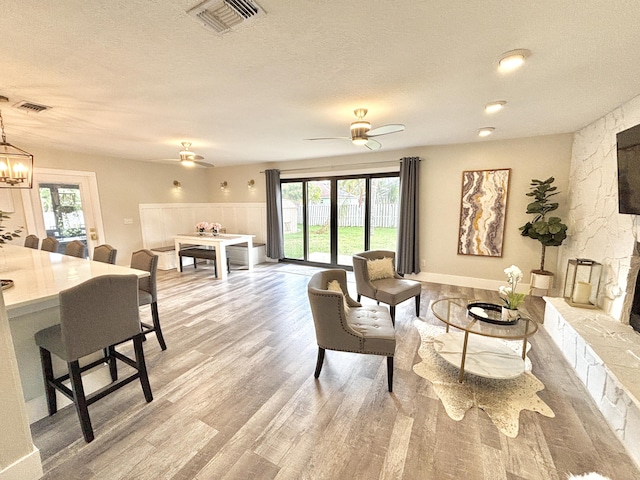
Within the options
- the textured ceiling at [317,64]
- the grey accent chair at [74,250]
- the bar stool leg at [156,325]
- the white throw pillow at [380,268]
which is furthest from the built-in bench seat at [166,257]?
the white throw pillow at [380,268]

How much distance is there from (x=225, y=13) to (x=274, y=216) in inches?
204

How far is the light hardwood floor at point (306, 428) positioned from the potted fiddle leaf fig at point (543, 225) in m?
1.51

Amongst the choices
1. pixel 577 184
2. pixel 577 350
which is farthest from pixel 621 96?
pixel 577 350

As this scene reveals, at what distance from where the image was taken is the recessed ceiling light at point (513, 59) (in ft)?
5.80

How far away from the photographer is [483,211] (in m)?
4.52

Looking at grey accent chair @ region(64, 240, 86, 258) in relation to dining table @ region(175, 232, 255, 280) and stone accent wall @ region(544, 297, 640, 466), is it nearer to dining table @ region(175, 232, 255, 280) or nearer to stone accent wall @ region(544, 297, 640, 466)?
dining table @ region(175, 232, 255, 280)

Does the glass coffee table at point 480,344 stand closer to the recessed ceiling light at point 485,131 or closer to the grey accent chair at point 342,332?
the grey accent chair at point 342,332

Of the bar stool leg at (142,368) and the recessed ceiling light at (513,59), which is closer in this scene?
the recessed ceiling light at (513,59)

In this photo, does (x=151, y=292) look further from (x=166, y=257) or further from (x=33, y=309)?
(x=166, y=257)

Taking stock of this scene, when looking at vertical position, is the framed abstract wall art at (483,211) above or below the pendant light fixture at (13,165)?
below

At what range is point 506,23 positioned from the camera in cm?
150

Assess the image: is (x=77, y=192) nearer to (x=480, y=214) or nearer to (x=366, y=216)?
(x=366, y=216)

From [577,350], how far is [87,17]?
14.1 ft

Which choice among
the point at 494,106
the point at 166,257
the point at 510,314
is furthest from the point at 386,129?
the point at 166,257
